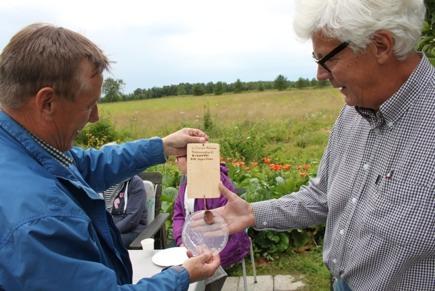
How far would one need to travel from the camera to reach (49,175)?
1.31 m

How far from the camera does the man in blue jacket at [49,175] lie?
1155 millimetres

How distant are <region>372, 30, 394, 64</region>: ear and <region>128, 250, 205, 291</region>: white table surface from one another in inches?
64.9

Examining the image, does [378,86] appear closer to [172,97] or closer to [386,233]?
[386,233]

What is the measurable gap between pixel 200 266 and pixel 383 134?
0.88 metres

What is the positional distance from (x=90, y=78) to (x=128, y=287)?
0.71 meters

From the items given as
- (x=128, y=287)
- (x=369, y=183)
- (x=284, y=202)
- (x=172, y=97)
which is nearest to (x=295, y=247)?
(x=284, y=202)

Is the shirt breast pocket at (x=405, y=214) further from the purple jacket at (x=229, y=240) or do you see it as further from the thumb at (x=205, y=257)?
the purple jacket at (x=229, y=240)

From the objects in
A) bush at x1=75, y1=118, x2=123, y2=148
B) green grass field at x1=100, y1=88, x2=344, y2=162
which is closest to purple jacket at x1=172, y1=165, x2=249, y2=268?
green grass field at x1=100, y1=88, x2=344, y2=162

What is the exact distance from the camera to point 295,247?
188 inches

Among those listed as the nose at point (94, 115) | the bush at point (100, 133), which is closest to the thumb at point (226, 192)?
the nose at point (94, 115)

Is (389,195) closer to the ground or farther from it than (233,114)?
farther from it

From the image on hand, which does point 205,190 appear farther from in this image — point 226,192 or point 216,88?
point 216,88

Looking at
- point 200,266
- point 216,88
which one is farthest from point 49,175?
point 216,88

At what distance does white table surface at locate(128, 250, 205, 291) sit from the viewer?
8.33 feet
